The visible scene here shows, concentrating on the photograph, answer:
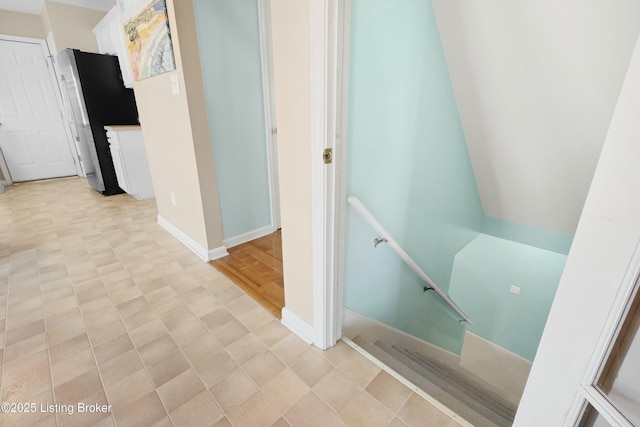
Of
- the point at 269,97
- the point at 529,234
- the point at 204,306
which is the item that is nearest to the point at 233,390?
the point at 204,306

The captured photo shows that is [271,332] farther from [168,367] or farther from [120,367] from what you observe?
[120,367]

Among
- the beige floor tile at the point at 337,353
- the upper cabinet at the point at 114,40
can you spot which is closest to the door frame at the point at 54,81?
the upper cabinet at the point at 114,40

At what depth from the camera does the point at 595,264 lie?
52cm

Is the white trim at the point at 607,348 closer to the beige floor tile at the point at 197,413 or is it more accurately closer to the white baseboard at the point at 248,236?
the beige floor tile at the point at 197,413

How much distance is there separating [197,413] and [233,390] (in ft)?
0.50

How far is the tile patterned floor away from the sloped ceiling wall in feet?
5.92

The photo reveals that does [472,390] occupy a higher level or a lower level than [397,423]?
lower

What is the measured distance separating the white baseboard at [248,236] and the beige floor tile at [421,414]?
6.00 ft

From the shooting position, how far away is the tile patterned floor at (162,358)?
1113 mm

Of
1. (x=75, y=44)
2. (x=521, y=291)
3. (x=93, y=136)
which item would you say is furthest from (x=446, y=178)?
(x=75, y=44)

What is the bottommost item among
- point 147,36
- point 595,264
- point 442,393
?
point 442,393

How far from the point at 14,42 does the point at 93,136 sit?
7.28 ft

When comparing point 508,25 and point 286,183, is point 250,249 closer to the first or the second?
point 286,183

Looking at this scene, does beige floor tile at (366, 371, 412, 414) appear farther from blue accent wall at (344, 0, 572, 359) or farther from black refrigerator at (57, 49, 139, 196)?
black refrigerator at (57, 49, 139, 196)
